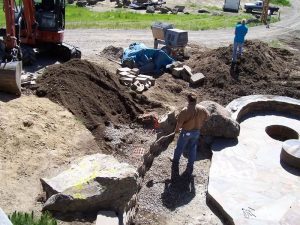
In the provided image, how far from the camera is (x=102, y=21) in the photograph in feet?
96.1

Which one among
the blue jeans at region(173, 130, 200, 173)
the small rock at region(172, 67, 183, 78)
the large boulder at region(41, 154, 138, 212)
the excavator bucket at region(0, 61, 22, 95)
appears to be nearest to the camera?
the large boulder at region(41, 154, 138, 212)

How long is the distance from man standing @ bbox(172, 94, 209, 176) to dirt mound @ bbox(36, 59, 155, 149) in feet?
7.49

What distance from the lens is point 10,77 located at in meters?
11.5

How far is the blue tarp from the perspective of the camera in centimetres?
1695

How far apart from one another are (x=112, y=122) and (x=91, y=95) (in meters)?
1.15

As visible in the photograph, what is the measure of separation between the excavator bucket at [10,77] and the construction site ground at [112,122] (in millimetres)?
278

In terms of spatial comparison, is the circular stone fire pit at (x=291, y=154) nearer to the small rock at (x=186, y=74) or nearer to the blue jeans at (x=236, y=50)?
the small rock at (x=186, y=74)

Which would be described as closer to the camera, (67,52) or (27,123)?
(27,123)

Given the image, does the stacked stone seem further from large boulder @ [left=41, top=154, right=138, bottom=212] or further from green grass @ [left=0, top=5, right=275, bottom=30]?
green grass @ [left=0, top=5, right=275, bottom=30]

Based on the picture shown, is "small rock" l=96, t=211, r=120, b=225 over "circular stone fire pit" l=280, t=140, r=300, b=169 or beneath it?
over

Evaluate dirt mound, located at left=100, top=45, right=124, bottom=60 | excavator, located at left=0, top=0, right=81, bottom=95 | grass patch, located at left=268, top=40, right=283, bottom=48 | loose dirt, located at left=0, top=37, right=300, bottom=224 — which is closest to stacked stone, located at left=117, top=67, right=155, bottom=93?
loose dirt, located at left=0, top=37, right=300, bottom=224

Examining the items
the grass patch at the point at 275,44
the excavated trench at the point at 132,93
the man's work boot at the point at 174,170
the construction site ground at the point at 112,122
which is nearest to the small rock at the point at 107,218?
the construction site ground at the point at 112,122

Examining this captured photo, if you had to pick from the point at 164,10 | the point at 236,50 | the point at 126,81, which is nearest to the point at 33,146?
the point at 126,81

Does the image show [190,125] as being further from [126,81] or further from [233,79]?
[233,79]
